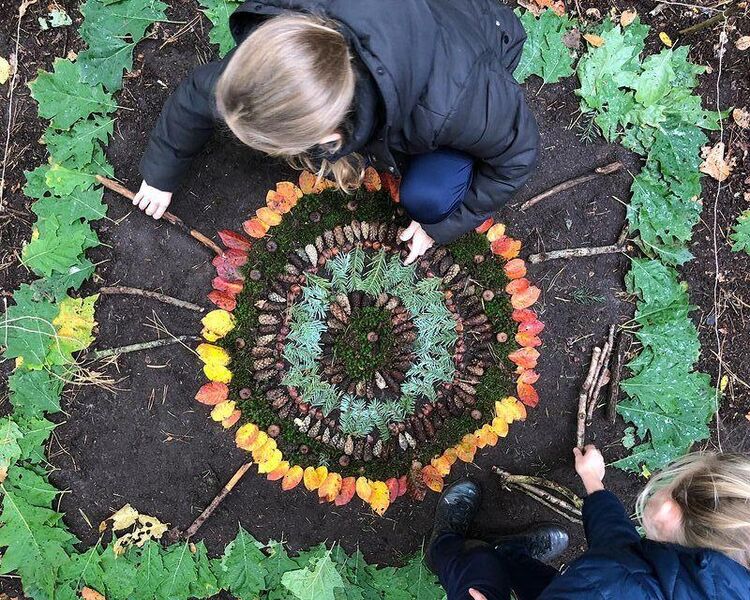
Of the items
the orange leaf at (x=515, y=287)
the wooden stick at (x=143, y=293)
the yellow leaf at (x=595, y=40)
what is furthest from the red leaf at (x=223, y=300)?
the yellow leaf at (x=595, y=40)

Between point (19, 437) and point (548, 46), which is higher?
point (548, 46)

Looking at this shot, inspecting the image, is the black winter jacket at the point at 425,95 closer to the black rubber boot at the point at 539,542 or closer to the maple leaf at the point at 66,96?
the maple leaf at the point at 66,96

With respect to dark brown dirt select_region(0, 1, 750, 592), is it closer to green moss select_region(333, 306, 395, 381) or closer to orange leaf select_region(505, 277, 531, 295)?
orange leaf select_region(505, 277, 531, 295)

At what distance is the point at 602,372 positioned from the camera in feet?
9.71

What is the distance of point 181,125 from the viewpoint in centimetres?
232

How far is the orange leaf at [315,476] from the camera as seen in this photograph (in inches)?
115

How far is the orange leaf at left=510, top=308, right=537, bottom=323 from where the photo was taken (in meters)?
2.92

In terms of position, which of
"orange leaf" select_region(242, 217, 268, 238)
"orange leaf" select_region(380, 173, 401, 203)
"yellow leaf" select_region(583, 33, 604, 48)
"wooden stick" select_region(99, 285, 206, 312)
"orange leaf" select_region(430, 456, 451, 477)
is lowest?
"orange leaf" select_region(430, 456, 451, 477)

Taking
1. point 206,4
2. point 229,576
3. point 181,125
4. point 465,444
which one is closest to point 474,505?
point 465,444

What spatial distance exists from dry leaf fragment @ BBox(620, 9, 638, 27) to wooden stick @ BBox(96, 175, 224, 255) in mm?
2338

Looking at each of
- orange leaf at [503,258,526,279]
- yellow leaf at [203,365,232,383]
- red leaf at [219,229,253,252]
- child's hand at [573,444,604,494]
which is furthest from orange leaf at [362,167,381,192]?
child's hand at [573,444,604,494]

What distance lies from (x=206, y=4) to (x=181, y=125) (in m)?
0.86

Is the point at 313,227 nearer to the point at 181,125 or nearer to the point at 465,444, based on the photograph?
the point at 181,125

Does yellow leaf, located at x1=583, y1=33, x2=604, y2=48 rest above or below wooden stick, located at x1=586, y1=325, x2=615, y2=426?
above
